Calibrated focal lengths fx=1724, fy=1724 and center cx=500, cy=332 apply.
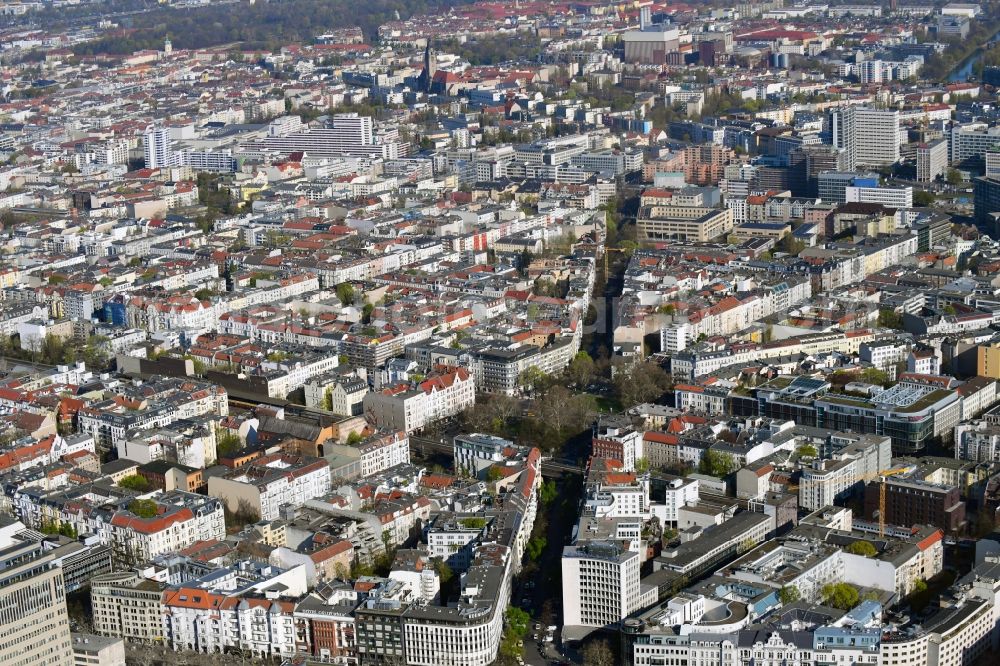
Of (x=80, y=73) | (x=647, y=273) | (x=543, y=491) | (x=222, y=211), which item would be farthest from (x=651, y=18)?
(x=543, y=491)

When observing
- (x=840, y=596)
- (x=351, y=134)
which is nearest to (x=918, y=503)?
(x=840, y=596)

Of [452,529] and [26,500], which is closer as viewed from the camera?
[452,529]

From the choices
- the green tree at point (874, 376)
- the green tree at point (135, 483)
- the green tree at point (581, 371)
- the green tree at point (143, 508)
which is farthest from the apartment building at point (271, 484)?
the green tree at point (874, 376)

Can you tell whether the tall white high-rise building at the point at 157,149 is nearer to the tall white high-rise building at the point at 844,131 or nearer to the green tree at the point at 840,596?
the tall white high-rise building at the point at 844,131

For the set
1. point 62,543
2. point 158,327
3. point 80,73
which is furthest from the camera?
point 80,73

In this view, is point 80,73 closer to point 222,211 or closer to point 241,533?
point 222,211

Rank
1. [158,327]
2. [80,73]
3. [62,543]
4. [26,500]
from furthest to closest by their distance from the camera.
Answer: [80,73], [158,327], [26,500], [62,543]

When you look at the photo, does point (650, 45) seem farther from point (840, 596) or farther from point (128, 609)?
point (128, 609)
